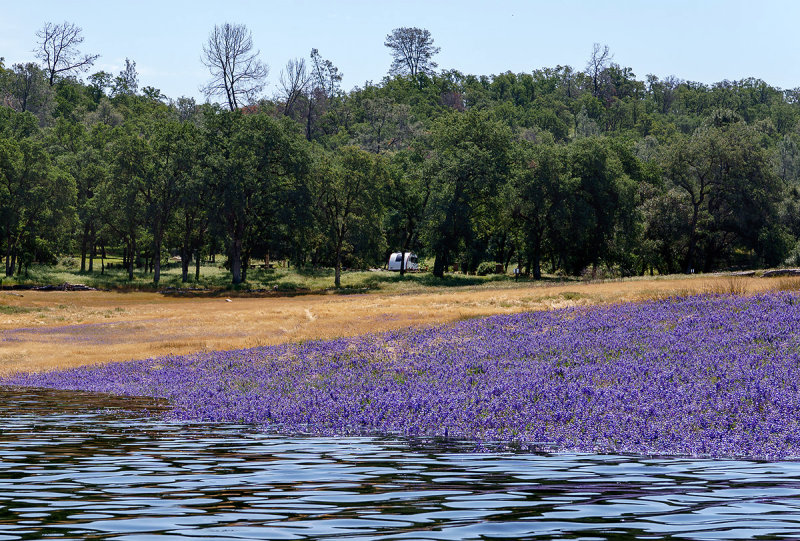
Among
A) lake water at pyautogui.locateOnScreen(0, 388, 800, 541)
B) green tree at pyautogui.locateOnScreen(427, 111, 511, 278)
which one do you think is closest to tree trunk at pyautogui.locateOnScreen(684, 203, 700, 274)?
green tree at pyautogui.locateOnScreen(427, 111, 511, 278)

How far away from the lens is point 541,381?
1956 cm

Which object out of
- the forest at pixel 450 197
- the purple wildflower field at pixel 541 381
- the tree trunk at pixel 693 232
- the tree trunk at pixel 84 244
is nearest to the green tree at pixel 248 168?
the forest at pixel 450 197

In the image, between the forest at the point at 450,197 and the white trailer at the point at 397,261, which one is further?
the white trailer at the point at 397,261

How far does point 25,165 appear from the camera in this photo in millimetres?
96625

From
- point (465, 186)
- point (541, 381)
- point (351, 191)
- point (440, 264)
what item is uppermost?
point (465, 186)

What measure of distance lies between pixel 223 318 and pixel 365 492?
47.0m

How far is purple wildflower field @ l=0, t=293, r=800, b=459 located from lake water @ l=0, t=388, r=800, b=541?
6.82 ft

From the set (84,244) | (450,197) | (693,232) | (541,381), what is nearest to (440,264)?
(450,197)

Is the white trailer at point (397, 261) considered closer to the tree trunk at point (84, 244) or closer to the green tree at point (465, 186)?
the green tree at point (465, 186)

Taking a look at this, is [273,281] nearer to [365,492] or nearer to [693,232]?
[693,232]

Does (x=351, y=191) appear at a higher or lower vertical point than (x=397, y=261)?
higher

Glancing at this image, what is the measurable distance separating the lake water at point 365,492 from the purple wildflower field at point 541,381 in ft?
6.82

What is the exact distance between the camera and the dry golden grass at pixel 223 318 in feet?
126

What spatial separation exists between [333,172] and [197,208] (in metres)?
17.4
